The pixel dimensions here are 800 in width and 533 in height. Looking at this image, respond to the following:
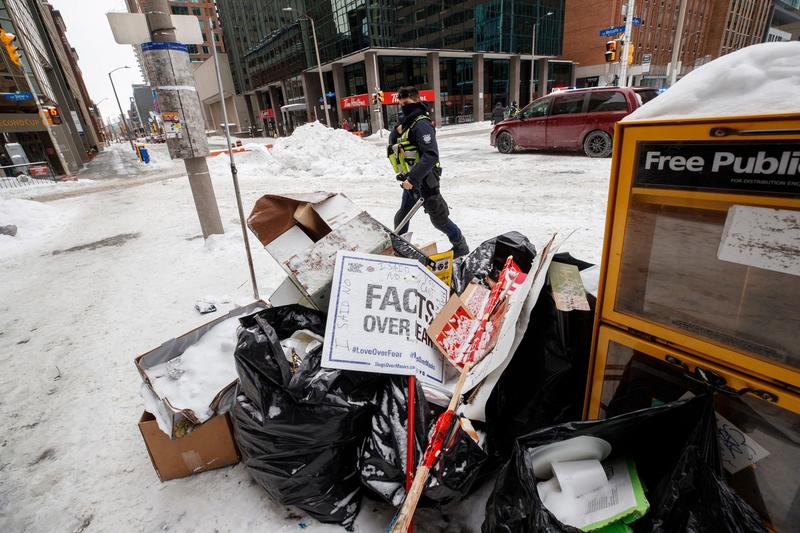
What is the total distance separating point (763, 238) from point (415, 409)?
4.12 ft

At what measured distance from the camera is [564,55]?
5003 cm

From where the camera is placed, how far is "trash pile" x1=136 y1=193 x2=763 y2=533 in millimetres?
1217

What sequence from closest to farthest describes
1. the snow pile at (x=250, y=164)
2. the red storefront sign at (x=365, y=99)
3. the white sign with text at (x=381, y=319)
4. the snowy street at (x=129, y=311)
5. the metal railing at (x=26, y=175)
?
the white sign with text at (x=381, y=319) < the snowy street at (x=129, y=311) < the snow pile at (x=250, y=164) < the metal railing at (x=26, y=175) < the red storefront sign at (x=365, y=99)

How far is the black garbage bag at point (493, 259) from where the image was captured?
8.21 ft

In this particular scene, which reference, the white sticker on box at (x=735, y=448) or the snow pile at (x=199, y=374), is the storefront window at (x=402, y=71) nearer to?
the snow pile at (x=199, y=374)

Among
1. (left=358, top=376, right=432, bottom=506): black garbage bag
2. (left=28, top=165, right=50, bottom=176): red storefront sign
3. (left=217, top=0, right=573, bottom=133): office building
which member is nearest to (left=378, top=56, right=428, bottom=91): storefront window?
(left=217, top=0, right=573, bottom=133): office building

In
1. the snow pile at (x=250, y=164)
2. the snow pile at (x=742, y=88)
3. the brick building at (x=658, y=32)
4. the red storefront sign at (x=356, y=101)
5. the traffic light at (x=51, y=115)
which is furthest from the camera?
the brick building at (x=658, y=32)

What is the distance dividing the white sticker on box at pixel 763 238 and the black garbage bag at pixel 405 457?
42.6 inches

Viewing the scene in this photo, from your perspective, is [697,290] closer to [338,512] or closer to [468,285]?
[468,285]

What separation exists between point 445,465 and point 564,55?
60.4 meters

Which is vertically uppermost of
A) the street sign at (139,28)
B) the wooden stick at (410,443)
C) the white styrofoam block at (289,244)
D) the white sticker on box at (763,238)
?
the street sign at (139,28)

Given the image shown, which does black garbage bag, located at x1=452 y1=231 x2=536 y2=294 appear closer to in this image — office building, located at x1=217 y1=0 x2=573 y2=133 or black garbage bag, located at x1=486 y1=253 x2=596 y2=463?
black garbage bag, located at x1=486 y1=253 x2=596 y2=463

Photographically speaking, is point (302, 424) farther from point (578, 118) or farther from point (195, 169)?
point (578, 118)

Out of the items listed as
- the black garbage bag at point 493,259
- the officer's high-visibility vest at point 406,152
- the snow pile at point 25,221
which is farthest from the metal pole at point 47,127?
the black garbage bag at point 493,259
